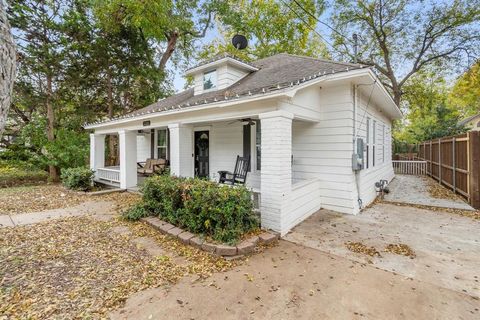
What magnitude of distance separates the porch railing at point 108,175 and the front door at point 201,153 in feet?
10.8

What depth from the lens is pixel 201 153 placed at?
9.39 meters

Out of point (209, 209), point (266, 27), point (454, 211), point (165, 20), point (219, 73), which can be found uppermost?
point (266, 27)

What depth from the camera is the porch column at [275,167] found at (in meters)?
4.59

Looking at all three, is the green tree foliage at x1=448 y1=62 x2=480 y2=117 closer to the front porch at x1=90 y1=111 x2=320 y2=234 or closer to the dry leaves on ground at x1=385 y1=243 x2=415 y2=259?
the front porch at x1=90 y1=111 x2=320 y2=234

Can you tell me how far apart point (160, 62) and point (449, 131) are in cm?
1987

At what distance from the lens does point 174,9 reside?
1470 centimetres

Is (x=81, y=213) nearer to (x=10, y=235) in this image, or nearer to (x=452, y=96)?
(x=10, y=235)

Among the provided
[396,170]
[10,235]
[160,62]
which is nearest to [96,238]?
[10,235]

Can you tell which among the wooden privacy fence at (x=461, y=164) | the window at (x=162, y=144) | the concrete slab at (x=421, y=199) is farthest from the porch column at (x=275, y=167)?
the window at (x=162, y=144)

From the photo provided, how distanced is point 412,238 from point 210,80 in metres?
7.22

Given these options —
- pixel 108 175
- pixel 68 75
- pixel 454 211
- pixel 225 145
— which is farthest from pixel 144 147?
pixel 454 211

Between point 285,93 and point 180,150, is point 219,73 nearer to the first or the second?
point 180,150

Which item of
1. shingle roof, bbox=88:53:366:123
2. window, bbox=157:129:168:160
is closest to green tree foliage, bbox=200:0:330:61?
window, bbox=157:129:168:160

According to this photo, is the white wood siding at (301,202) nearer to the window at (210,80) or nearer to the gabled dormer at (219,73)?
the gabled dormer at (219,73)
